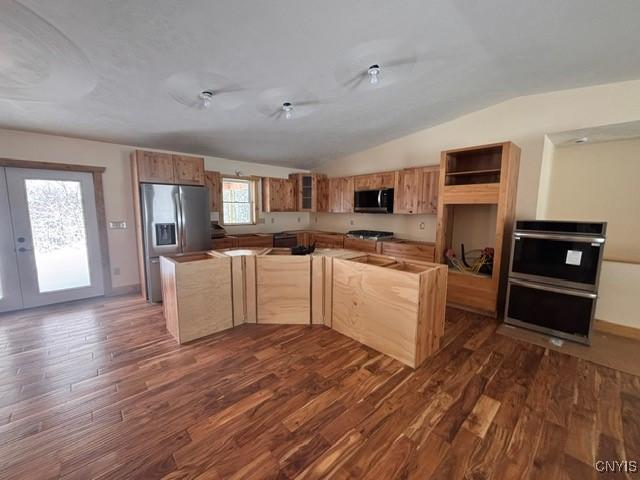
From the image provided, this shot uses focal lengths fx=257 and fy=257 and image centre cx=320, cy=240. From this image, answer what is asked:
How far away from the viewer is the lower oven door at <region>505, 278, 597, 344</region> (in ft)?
9.13

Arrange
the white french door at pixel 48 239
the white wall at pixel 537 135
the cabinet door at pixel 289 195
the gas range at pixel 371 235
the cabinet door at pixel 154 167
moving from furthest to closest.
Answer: the cabinet door at pixel 289 195, the gas range at pixel 371 235, the cabinet door at pixel 154 167, the white french door at pixel 48 239, the white wall at pixel 537 135

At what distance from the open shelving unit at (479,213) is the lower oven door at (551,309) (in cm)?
25

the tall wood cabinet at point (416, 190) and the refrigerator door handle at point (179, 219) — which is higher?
→ the tall wood cabinet at point (416, 190)

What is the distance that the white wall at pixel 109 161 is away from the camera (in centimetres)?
344

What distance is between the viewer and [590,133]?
315cm

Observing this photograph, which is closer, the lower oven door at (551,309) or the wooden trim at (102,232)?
the lower oven door at (551,309)

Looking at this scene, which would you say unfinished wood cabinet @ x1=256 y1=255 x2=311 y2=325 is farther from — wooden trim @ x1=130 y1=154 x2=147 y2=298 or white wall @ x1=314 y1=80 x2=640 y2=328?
white wall @ x1=314 y1=80 x2=640 y2=328

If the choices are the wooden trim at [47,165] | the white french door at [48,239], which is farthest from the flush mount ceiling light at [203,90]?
the white french door at [48,239]

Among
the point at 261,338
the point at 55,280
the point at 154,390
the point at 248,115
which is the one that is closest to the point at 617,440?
the point at 261,338

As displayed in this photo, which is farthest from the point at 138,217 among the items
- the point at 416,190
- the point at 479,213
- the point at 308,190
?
the point at 479,213

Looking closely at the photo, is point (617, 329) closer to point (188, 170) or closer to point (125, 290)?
point (188, 170)

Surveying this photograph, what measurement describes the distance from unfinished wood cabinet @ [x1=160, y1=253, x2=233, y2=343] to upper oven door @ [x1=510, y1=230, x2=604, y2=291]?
3529 mm

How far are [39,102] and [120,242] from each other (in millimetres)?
2194

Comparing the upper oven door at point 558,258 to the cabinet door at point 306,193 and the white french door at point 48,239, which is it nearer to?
the cabinet door at point 306,193
